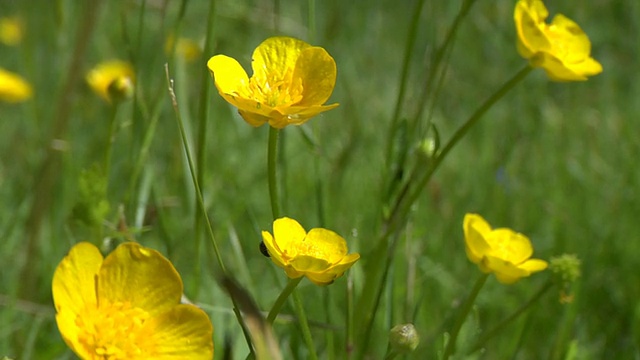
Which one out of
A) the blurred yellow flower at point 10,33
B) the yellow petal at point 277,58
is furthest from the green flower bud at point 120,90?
the blurred yellow flower at point 10,33

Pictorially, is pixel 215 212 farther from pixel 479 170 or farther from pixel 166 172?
pixel 479 170

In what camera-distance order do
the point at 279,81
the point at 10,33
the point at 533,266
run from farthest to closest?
1. the point at 10,33
2. the point at 533,266
3. the point at 279,81

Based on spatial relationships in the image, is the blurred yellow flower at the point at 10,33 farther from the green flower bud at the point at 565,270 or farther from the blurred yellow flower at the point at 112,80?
the green flower bud at the point at 565,270

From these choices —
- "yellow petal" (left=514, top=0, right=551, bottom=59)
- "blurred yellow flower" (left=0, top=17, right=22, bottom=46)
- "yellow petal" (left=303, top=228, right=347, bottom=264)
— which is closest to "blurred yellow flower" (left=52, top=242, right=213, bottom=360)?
"yellow petal" (left=303, top=228, right=347, bottom=264)

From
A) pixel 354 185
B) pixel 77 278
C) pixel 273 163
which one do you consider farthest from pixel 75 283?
pixel 354 185

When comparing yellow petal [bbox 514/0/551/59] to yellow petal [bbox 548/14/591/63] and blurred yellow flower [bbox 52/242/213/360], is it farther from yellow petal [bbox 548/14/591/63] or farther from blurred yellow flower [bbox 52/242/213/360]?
blurred yellow flower [bbox 52/242/213/360]

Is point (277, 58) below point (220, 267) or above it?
above

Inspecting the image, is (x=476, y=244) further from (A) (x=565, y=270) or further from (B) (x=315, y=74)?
(B) (x=315, y=74)

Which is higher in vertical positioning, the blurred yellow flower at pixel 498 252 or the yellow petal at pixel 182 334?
the yellow petal at pixel 182 334
